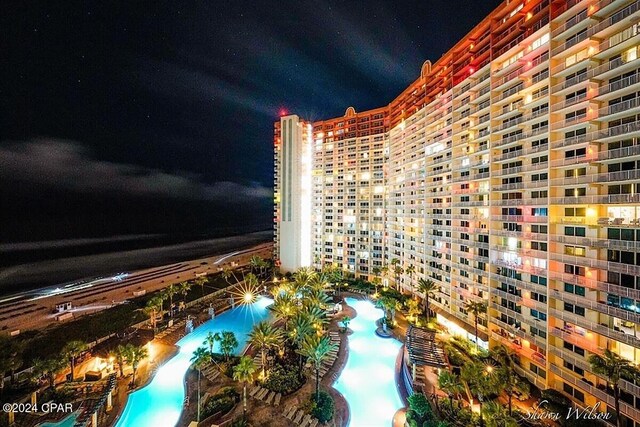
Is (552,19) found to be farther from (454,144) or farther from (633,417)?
(633,417)

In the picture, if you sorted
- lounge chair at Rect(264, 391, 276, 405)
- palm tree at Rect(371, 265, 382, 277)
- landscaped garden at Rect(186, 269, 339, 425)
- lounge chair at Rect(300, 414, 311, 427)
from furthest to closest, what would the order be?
1. palm tree at Rect(371, 265, 382, 277)
2. lounge chair at Rect(264, 391, 276, 405)
3. landscaped garden at Rect(186, 269, 339, 425)
4. lounge chair at Rect(300, 414, 311, 427)

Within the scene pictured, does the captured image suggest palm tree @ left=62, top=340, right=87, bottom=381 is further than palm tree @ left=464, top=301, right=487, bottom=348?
No

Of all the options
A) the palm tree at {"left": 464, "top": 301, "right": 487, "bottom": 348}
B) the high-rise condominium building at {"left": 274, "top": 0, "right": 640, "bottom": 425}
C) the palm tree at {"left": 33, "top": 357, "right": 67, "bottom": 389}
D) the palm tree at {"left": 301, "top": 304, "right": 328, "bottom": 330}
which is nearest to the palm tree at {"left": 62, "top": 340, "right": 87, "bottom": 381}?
the palm tree at {"left": 33, "top": 357, "right": 67, "bottom": 389}

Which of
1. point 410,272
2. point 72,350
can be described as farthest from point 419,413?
point 72,350

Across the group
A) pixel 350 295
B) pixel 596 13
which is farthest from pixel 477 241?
pixel 350 295

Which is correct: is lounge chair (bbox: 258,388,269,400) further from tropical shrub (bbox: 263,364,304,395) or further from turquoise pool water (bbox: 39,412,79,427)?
turquoise pool water (bbox: 39,412,79,427)

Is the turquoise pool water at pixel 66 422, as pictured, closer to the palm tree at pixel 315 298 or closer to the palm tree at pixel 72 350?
the palm tree at pixel 72 350
